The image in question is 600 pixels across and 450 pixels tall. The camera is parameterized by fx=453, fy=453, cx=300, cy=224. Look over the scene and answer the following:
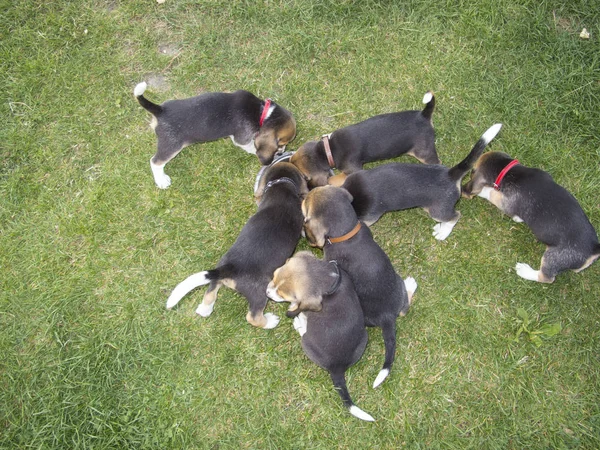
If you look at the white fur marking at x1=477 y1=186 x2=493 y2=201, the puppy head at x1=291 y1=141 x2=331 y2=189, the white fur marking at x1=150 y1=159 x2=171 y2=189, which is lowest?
the white fur marking at x1=477 y1=186 x2=493 y2=201

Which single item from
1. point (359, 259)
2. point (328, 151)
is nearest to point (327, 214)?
point (359, 259)

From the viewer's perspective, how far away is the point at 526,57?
613 centimetres

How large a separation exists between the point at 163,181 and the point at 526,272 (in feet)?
14.4

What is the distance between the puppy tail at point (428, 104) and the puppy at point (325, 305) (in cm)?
210

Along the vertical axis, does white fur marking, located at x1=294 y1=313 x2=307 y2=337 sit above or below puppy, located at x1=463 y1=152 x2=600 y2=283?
below

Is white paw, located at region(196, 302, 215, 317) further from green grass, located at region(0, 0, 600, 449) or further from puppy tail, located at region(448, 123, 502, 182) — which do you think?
puppy tail, located at region(448, 123, 502, 182)

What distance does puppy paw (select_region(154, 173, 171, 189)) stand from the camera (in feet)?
18.1

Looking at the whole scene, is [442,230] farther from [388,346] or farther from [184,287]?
[184,287]

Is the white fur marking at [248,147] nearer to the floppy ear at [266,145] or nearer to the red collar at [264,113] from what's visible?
the floppy ear at [266,145]

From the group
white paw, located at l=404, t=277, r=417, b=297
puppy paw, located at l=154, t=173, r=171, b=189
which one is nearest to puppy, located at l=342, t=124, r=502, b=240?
white paw, located at l=404, t=277, r=417, b=297

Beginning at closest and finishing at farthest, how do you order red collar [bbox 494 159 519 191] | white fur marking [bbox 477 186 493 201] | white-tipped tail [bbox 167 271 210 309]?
1. white-tipped tail [bbox 167 271 210 309]
2. red collar [bbox 494 159 519 191]
3. white fur marking [bbox 477 186 493 201]

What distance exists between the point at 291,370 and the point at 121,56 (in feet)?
15.5

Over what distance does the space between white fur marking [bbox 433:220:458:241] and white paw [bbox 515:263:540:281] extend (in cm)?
88

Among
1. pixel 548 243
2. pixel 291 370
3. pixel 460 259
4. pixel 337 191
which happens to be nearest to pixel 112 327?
pixel 291 370
